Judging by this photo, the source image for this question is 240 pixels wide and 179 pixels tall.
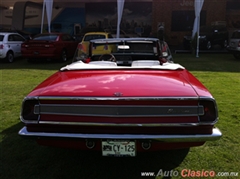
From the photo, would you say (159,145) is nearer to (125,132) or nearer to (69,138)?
(125,132)

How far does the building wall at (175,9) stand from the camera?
65.5 ft

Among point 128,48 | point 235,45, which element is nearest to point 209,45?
point 235,45

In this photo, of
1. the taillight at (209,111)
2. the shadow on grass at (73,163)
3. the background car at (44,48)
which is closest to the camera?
the taillight at (209,111)

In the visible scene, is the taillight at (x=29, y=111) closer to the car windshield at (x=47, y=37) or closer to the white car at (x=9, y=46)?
the car windshield at (x=47, y=37)

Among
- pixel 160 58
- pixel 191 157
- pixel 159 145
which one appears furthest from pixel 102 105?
pixel 160 58

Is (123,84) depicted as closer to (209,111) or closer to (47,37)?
(209,111)

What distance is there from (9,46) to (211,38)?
11.8m

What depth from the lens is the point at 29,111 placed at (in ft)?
8.20

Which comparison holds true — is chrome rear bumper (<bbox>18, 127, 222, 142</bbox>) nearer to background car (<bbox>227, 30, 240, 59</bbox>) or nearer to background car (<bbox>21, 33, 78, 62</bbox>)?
background car (<bbox>21, 33, 78, 62</bbox>)

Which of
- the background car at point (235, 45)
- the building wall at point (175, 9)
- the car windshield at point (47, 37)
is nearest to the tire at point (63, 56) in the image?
the car windshield at point (47, 37)

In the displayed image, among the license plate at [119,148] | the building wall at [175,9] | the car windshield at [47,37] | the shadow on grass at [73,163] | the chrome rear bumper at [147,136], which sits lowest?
the shadow on grass at [73,163]

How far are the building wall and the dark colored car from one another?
3.99 metres

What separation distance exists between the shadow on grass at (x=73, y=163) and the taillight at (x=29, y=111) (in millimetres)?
691

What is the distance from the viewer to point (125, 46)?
169 inches
